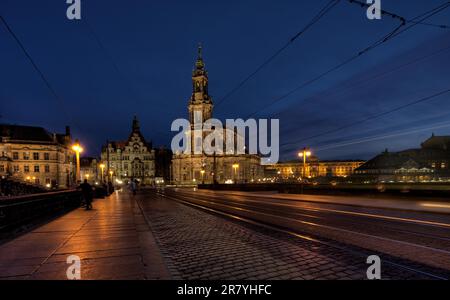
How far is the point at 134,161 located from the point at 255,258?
120 meters

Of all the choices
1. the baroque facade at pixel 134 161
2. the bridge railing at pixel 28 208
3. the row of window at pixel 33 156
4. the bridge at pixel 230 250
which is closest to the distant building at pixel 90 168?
the baroque facade at pixel 134 161

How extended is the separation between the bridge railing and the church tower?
361ft

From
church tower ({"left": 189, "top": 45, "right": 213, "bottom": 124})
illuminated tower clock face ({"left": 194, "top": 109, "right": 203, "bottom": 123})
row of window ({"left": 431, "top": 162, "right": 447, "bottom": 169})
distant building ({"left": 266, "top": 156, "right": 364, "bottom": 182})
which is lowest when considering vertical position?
distant building ({"left": 266, "top": 156, "right": 364, "bottom": 182})

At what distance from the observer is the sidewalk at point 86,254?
550 centimetres

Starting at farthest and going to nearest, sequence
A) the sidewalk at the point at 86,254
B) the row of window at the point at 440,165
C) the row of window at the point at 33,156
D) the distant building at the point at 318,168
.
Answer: the distant building at the point at 318,168
the row of window at the point at 440,165
the row of window at the point at 33,156
the sidewalk at the point at 86,254

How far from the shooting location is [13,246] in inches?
304

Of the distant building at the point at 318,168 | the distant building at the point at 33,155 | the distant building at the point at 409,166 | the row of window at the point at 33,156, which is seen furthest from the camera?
the distant building at the point at 318,168

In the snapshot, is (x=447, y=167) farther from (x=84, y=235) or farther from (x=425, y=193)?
(x=84, y=235)

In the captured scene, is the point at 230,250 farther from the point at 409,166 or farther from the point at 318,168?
the point at 318,168

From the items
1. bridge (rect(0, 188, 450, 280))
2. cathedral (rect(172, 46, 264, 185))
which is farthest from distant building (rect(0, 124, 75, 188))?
bridge (rect(0, 188, 450, 280))

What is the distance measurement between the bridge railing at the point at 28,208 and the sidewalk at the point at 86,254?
97 centimetres

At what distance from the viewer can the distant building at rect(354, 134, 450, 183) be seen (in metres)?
89.2

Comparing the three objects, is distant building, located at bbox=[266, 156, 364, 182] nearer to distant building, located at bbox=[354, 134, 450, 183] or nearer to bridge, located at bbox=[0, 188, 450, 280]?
distant building, located at bbox=[354, 134, 450, 183]

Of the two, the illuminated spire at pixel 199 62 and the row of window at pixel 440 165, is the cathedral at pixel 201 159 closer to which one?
the illuminated spire at pixel 199 62
